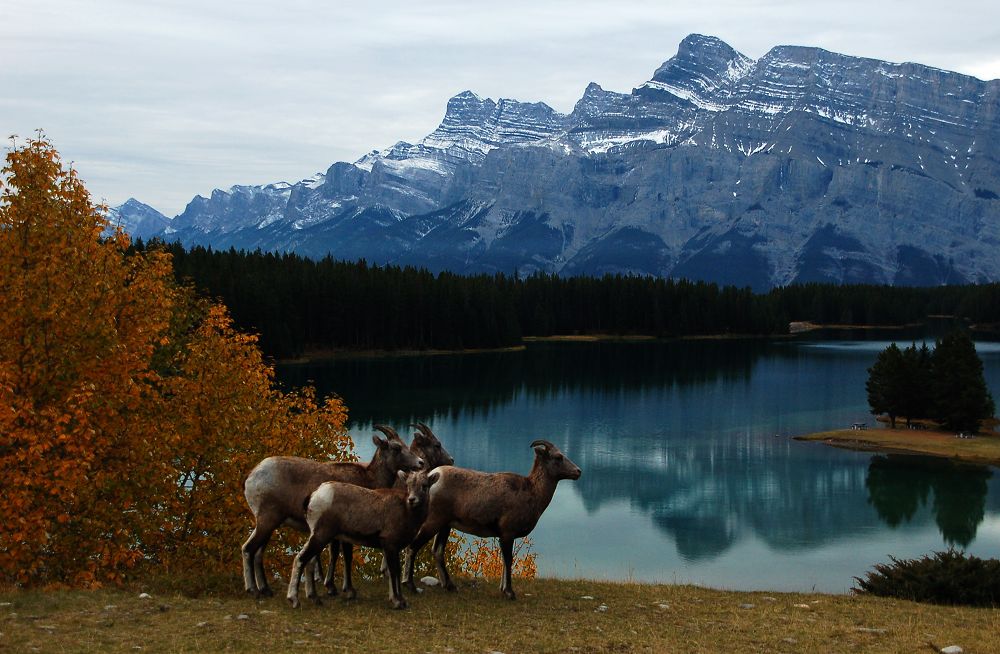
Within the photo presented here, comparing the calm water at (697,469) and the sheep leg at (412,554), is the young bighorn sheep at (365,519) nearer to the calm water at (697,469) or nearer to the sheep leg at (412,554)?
the sheep leg at (412,554)

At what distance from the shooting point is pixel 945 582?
25219 millimetres

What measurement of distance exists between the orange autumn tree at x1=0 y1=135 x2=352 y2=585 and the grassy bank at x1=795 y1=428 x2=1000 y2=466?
64.2 m

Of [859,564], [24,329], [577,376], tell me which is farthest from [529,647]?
[577,376]

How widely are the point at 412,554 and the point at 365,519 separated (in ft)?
7.08

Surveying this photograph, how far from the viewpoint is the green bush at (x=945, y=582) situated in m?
25.1

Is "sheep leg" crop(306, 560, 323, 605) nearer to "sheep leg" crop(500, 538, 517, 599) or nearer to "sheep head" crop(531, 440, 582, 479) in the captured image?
"sheep leg" crop(500, 538, 517, 599)

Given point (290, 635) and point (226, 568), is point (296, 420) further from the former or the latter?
point (290, 635)

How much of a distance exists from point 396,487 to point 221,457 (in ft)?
32.0

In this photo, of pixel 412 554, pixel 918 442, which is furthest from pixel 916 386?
pixel 412 554

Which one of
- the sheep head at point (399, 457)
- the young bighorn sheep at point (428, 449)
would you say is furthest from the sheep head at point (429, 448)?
the sheep head at point (399, 457)

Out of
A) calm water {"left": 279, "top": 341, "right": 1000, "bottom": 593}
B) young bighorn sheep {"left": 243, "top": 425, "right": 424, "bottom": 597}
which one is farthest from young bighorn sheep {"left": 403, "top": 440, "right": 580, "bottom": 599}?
calm water {"left": 279, "top": 341, "right": 1000, "bottom": 593}

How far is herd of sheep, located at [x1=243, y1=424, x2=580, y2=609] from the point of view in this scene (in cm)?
1852

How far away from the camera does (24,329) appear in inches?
881

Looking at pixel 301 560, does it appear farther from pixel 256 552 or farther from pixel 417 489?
pixel 417 489
